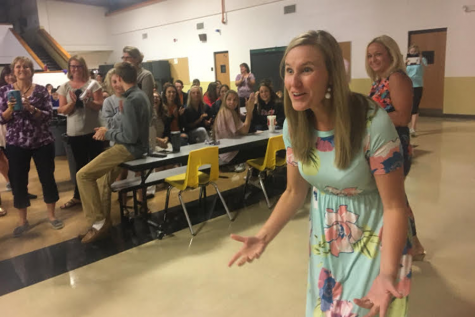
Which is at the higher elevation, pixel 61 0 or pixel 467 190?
pixel 61 0

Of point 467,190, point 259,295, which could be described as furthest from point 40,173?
point 467,190

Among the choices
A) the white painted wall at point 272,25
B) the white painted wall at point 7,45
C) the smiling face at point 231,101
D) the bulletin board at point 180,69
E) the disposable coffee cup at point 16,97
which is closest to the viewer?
the disposable coffee cup at point 16,97

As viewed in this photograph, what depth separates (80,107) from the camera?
3908mm

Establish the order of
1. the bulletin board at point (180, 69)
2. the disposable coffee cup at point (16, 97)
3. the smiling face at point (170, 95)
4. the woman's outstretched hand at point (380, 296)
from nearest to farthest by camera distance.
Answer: the woman's outstretched hand at point (380, 296), the disposable coffee cup at point (16, 97), the smiling face at point (170, 95), the bulletin board at point (180, 69)

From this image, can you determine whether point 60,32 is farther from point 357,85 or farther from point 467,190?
point 467,190

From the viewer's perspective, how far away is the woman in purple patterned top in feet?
10.7

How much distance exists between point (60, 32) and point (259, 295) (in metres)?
15.3

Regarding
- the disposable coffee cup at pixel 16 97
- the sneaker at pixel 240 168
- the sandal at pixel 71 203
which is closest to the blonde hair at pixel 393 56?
the disposable coffee cup at pixel 16 97

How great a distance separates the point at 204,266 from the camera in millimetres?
2801

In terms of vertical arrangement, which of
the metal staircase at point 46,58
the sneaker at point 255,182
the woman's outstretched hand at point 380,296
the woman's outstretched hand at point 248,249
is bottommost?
the sneaker at point 255,182

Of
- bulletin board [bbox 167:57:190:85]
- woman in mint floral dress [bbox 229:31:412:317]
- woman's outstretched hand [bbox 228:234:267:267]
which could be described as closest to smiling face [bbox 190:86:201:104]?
woman in mint floral dress [bbox 229:31:412:317]

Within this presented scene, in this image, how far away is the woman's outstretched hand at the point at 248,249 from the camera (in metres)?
1.25

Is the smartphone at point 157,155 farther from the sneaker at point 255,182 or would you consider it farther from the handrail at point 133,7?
the handrail at point 133,7

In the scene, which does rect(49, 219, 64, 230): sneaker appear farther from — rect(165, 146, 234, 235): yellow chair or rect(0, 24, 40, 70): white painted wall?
rect(0, 24, 40, 70): white painted wall
